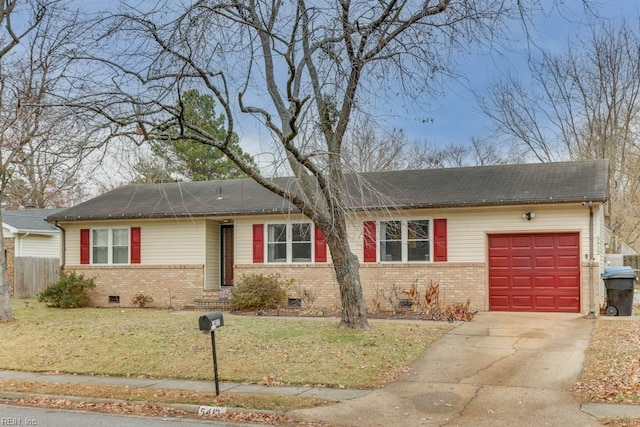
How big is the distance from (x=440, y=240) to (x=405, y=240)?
1.06m

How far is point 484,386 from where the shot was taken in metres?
9.09

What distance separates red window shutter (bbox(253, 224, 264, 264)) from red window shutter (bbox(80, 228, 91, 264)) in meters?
6.38

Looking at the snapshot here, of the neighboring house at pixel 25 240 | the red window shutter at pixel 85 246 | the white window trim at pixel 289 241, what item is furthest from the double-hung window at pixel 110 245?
the neighboring house at pixel 25 240

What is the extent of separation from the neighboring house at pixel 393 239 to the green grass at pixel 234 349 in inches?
120

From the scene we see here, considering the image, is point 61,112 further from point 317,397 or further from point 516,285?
point 516,285

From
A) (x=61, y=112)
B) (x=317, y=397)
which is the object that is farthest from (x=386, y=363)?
(x=61, y=112)

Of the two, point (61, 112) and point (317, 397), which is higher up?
point (61, 112)

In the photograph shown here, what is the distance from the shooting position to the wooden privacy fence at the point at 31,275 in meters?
26.7

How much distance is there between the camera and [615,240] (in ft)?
99.9

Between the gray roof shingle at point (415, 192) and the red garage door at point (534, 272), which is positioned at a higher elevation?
the gray roof shingle at point (415, 192)

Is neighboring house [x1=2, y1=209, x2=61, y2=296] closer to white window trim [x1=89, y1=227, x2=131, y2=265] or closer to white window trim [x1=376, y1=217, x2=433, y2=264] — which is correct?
white window trim [x1=89, y1=227, x2=131, y2=265]

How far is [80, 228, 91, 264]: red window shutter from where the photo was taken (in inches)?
856

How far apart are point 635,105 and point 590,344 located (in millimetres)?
21868

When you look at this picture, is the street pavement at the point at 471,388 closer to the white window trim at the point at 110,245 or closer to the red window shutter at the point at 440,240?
the red window shutter at the point at 440,240
